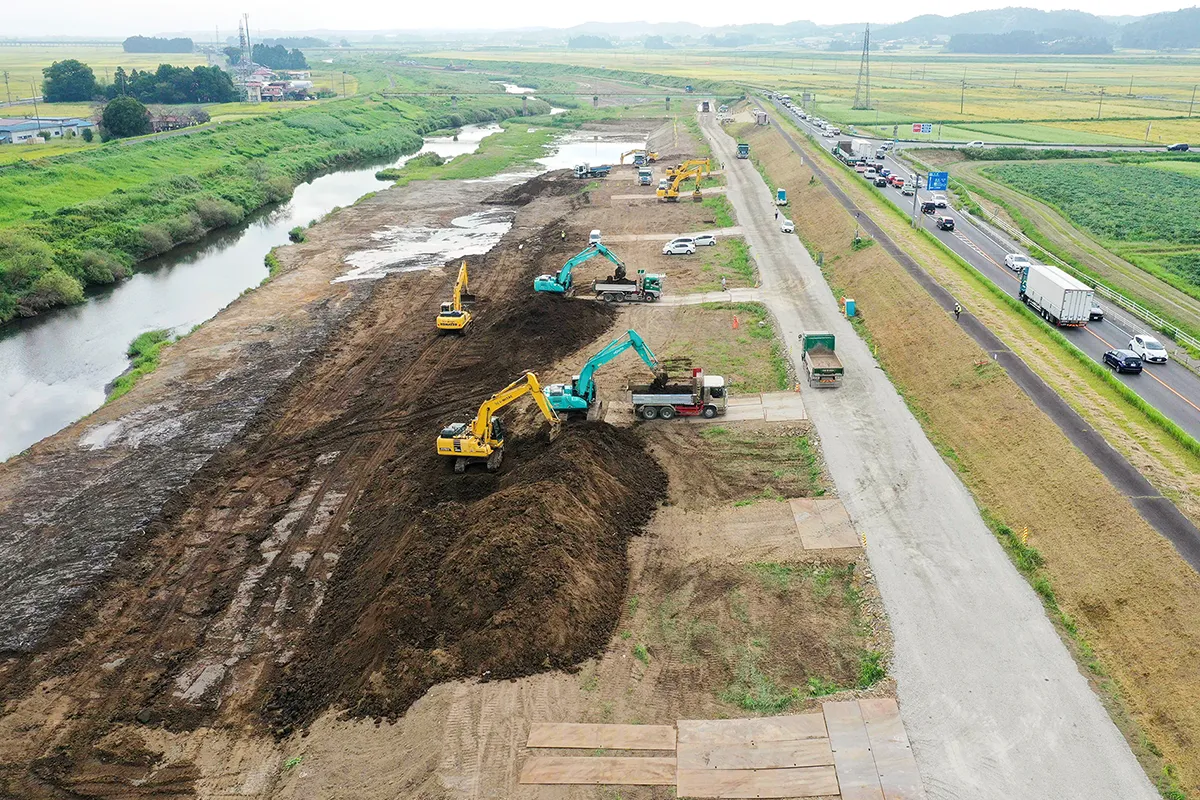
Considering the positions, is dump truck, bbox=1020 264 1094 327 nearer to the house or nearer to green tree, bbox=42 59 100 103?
the house

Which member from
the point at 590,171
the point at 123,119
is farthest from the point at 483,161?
the point at 123,119

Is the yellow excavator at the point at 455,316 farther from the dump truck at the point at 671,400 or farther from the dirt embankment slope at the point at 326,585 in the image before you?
the dump truck at the point at 671,400

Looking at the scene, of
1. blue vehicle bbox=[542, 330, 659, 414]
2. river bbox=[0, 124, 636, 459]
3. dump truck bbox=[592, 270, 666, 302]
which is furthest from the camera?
dump truck bbox=[592, 270, 666, 302]

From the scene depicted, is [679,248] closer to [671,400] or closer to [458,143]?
[671,400]

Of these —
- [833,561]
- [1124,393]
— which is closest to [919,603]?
[833,561]

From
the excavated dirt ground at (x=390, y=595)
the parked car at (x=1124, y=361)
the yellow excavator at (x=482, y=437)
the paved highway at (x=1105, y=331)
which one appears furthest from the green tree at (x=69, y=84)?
the parked car at (x=1124, y=361)

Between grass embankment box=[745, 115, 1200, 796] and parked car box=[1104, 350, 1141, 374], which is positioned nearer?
grass embankment box=[745, 115, 1200, 796]

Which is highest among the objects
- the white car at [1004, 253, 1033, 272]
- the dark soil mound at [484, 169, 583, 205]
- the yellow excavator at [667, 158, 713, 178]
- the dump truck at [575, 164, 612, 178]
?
the yellow excavator at [667, 158, 713, 178]

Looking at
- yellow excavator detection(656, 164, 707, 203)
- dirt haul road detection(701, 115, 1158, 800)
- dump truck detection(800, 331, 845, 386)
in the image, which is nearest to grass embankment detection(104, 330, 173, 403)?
dump truck detection(800, 331, 845, 386)
